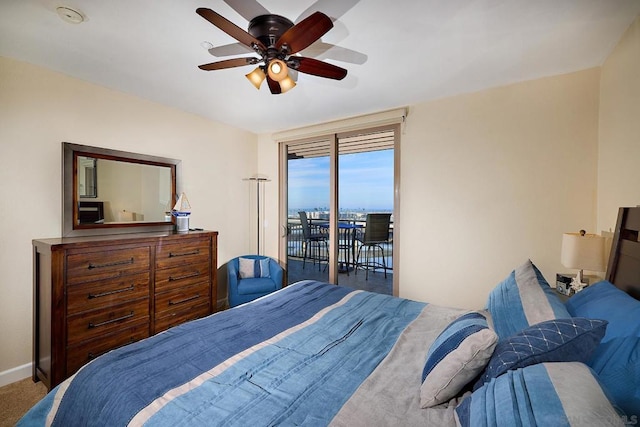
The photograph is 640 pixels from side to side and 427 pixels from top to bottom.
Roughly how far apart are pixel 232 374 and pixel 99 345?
182 cm

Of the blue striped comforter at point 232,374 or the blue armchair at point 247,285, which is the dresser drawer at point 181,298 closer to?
the blue armchair at point 247,285

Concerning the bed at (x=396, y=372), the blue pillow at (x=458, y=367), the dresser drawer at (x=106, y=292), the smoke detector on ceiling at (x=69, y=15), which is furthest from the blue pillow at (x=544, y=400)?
the smoke detector on ceiling at (x=69, y=15)

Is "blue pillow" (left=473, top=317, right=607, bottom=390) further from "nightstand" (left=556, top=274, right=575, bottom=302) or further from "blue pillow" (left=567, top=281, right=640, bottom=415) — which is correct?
"nightstand" (left=556, top=274, right=575, bottom=302)

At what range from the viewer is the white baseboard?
2.11m

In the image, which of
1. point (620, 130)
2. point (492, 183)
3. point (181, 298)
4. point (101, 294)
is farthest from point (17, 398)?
point (620, 130)

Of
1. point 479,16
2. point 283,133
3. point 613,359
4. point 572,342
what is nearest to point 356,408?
point 572,342

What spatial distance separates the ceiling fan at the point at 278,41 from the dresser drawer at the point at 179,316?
2.31m

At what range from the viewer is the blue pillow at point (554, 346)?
0.85 metres

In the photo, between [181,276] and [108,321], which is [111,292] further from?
→ [181,276]

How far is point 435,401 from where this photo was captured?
3.21 ft

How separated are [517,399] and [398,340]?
79 centimetres

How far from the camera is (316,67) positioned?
1.76 metres

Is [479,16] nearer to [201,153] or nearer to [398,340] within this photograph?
[398,340]

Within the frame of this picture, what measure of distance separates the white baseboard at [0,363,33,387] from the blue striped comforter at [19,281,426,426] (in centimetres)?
166
